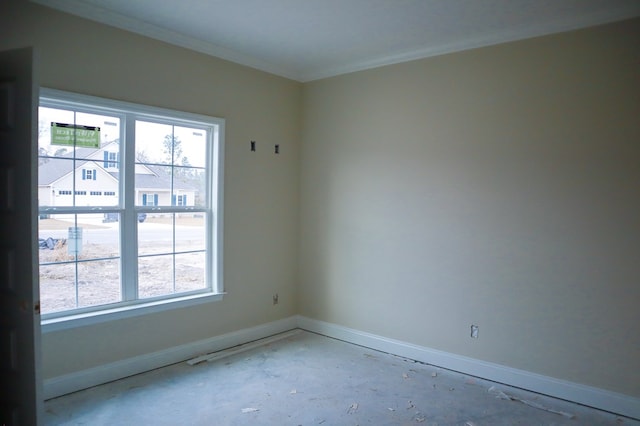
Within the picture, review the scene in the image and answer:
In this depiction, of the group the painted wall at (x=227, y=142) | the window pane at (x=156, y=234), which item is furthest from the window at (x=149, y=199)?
the painted wall at (x=227, y=142)

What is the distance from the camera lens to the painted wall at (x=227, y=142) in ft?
10.3

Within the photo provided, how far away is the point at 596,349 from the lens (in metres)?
3.21

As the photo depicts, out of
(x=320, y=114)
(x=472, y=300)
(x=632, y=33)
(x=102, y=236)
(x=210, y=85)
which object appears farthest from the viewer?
(x=320, y=114)

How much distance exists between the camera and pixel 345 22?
11.2ft

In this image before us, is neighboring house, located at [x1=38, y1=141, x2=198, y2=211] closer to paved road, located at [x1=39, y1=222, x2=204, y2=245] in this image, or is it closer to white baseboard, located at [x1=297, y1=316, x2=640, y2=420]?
paved road, located at [x1=39, y1=222, x2=204, y2=245]

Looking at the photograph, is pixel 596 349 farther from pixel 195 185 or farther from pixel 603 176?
pixel 195 185

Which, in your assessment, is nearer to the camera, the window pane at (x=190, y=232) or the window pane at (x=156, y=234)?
the window pane at (x=156, y=234)

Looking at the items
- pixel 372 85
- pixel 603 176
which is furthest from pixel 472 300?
pixel 372 85

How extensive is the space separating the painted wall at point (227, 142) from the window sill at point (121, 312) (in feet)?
0.23

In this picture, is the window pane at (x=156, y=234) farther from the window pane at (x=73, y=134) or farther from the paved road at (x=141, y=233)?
the window pane at (x=73, y=134)

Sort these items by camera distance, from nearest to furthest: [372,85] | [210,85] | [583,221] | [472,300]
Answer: [583,221], [472,300], [210,85], [372,85]

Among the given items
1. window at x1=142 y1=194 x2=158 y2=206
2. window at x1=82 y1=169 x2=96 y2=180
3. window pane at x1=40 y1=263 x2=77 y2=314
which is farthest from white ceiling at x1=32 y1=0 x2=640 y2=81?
window pane at x1=40 y1=263 x2=77 y2=314

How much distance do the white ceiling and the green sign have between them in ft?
2.82

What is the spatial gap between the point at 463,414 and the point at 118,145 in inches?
138
